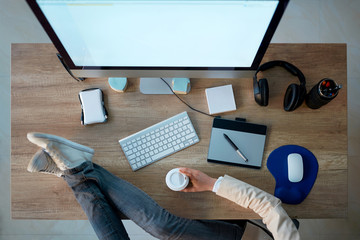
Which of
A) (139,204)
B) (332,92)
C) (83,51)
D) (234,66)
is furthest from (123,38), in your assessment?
(332,92)

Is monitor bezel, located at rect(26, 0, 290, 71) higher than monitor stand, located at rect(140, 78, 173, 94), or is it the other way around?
monitor bezel, located at rect(26, 0, 290, 71)

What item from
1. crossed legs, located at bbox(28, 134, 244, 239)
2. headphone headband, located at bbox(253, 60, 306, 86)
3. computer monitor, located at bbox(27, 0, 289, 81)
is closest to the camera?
computer monitor, located at bbox(27, 0, 289, 81)

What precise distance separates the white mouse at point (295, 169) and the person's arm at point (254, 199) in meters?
0.10

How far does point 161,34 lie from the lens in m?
0.70

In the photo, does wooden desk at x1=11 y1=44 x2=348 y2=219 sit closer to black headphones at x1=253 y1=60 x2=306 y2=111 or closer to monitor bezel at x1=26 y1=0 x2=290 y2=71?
black headphones at x1=253 y1=60 x2=306 y2=111

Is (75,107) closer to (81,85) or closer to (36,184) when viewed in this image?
(81,85)

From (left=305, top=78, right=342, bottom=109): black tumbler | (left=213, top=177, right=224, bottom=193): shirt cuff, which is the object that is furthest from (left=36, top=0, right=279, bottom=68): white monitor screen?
(left=213, top=177, right=224, bottom=193): shirt cuff

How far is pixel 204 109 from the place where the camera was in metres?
1.02

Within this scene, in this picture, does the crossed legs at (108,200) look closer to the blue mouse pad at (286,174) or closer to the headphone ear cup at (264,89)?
the blue mouse pad at (286,174)

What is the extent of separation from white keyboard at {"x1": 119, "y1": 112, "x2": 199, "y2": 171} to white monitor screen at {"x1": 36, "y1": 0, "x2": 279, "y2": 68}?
25cm

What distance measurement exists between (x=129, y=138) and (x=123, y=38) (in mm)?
392

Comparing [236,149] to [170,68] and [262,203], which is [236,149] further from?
[170,68]

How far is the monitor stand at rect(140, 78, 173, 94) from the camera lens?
103 centimetres

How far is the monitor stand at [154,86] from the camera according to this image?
1.03m
